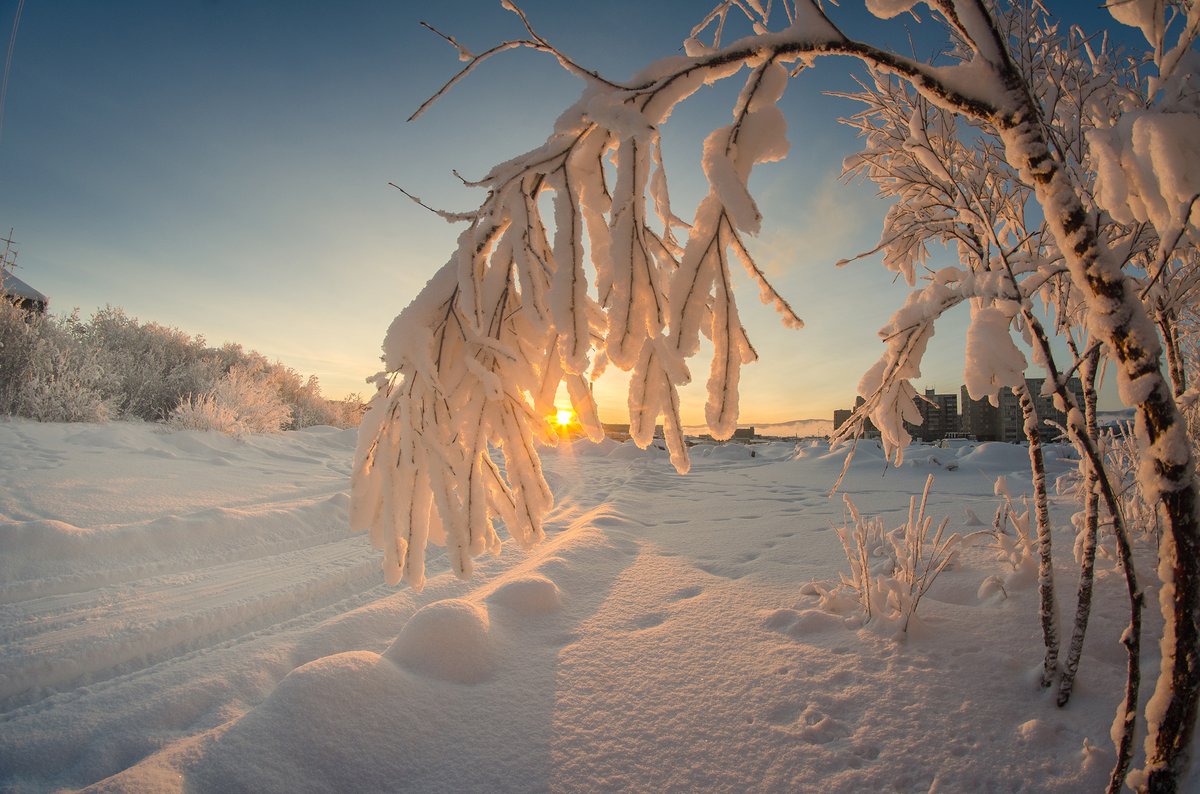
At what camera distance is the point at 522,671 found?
182 cm

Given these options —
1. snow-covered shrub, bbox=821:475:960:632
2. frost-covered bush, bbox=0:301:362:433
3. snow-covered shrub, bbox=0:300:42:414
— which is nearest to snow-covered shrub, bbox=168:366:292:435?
frost-covered bush, bbox=0:301:362:433

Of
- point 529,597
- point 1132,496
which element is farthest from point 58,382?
point 1132,496

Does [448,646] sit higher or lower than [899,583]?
lower

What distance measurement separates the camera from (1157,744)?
100 centimetres

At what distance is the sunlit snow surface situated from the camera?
1.35 m

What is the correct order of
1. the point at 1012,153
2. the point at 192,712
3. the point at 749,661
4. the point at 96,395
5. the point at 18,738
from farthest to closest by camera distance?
the point at 96,395 → the point at 749,661 → the point at 192,712 → the point at 18,738 → the point at 1012,153

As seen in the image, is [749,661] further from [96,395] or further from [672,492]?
[96,395]

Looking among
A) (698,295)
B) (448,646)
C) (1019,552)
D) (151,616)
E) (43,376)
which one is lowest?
(151,616)

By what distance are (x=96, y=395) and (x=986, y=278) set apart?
10310 millimetres

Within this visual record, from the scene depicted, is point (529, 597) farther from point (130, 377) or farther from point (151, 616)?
point (130, 377)

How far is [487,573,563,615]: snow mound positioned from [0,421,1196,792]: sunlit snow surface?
0.04 ft

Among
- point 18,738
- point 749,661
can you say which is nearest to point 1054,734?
point 749,661

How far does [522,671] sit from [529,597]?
50 centimetres

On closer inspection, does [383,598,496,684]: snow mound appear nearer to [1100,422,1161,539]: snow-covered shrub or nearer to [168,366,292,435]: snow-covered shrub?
[1100,422,1161,539]: snow-covered shrub
